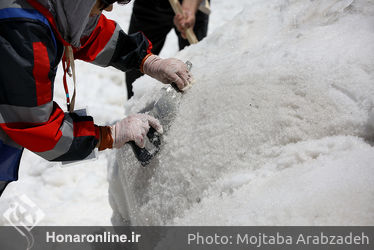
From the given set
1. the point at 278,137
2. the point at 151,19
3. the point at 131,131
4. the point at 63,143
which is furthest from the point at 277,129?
the point at 151,19

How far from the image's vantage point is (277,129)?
968 millimetres

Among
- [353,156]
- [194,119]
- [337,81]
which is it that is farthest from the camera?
[194,119]

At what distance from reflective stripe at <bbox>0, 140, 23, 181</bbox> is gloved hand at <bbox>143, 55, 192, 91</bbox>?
492mm

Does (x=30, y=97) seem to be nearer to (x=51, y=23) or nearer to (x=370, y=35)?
(x=51, y=23)

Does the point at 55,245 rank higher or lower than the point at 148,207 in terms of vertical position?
lower

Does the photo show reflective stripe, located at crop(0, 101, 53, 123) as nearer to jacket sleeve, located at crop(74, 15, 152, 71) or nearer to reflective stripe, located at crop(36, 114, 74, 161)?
reflective stripe, located at crop(36, 114, 74, 161)

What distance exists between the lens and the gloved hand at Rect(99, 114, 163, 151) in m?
1.06

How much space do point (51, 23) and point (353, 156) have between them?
0.74m

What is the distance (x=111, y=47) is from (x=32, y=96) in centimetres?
46

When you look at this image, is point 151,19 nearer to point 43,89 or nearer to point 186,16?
point 186,16

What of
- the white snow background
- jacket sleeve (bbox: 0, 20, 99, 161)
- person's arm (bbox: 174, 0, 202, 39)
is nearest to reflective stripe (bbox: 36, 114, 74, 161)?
jacket sleeve (bbox: 0, 20, 99, 161)

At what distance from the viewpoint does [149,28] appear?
7.38 ft

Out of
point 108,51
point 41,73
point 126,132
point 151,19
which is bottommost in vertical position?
point 151,19

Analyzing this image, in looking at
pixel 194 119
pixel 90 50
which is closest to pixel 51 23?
pixel 90 50
